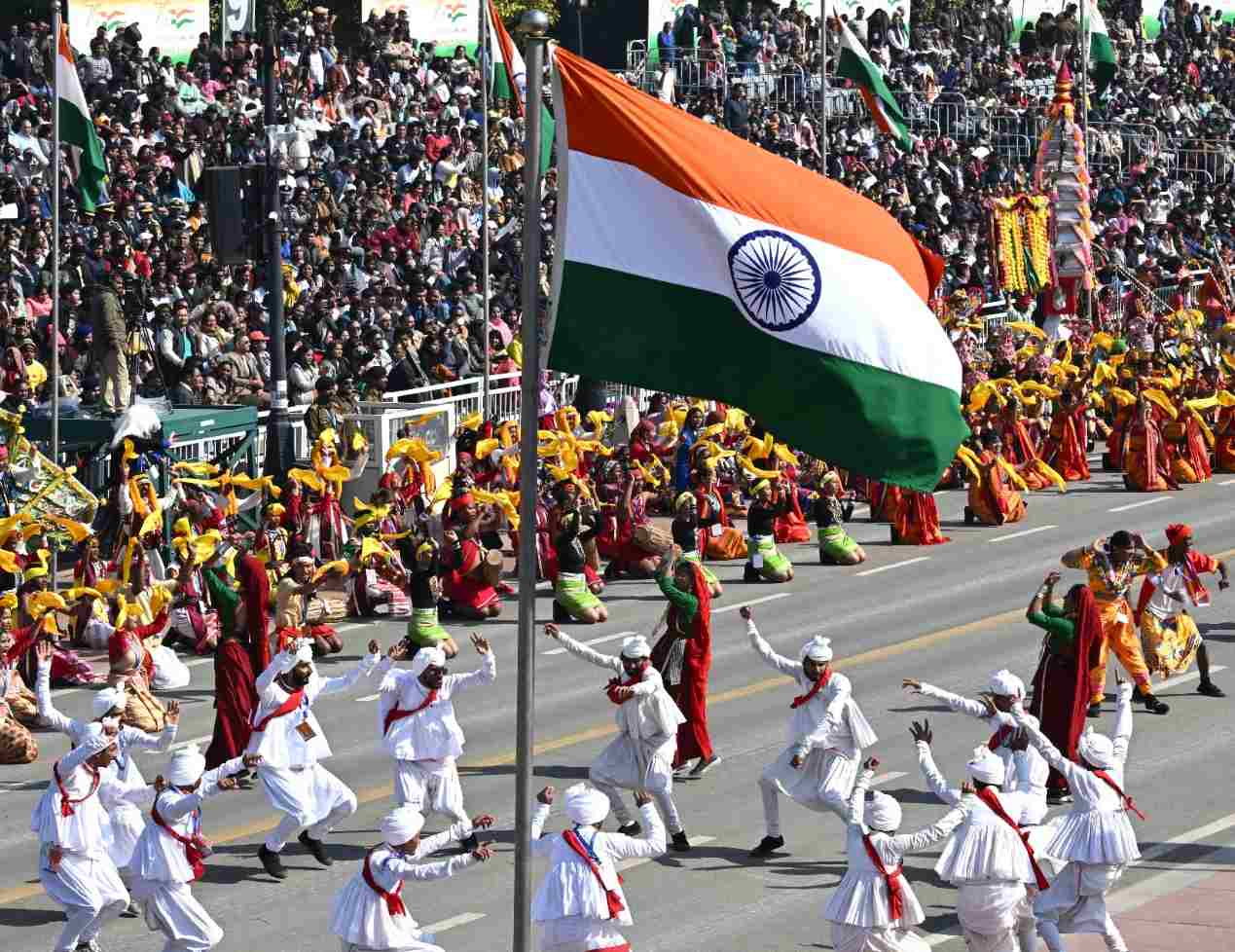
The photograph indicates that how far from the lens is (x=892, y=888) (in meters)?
15.3

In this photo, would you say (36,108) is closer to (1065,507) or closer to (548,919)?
(1065,507)

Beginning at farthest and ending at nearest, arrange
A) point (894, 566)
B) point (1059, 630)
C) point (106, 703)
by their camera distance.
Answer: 1. point (894, 566)
2. point (1059, 630)
3. point (106, 703)

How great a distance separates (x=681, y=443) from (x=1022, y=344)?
9520 mm

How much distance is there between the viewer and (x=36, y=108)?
120ft

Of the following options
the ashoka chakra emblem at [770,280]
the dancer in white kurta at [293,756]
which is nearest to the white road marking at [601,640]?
the dancer in white kurta at [293,756]

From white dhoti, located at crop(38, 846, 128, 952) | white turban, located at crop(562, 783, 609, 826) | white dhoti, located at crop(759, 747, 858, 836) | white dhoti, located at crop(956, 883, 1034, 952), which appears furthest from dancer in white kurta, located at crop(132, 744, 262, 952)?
white dhoti, located at crop(956, 883, 1034, 952)

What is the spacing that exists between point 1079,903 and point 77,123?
52.5 feet

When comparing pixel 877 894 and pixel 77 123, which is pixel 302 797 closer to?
pixel 877 894

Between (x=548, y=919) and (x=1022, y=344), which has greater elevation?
(x=1022, y=344)

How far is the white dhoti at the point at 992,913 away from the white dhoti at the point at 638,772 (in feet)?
10.5

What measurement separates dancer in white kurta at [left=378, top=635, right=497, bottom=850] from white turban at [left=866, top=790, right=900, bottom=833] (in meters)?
3.61

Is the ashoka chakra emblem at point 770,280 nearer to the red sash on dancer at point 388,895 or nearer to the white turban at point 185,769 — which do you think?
the red sash on dancer at point 388,895

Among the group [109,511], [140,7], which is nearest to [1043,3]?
[140,7]

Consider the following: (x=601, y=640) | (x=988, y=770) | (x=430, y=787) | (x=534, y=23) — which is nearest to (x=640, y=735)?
(x=430, y=787)
